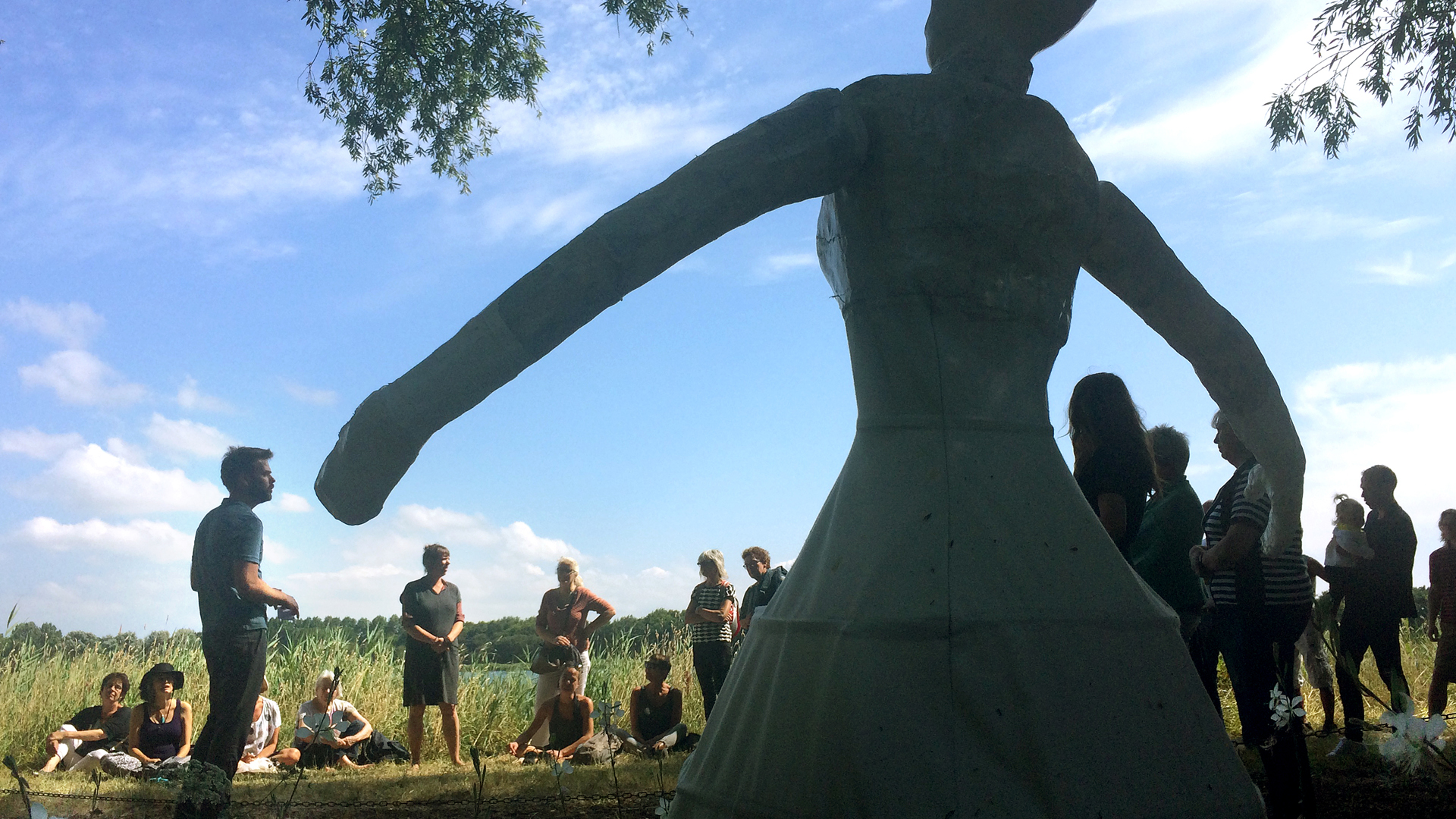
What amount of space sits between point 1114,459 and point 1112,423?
128 mm

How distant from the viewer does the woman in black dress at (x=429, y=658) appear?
18.9ft

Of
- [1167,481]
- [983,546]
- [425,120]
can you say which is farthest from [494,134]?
[983,546]

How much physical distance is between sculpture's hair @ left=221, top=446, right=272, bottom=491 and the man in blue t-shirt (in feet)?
0.43

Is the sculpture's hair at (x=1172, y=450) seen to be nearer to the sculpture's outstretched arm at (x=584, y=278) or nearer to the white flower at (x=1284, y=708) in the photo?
the white flower at (x=1284, y=708)

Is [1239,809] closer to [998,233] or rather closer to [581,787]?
[998,233]

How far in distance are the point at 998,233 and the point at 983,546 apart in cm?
52

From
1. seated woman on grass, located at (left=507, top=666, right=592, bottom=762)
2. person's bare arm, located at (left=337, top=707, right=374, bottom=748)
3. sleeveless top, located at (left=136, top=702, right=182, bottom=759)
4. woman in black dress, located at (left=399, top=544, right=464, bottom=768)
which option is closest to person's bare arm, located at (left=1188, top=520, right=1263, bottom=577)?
seated woman on grass, located at (left=507, top=666, right=592, bottom=762)

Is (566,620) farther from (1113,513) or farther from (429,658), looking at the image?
(1113,513)

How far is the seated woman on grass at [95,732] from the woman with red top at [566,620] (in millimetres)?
2414

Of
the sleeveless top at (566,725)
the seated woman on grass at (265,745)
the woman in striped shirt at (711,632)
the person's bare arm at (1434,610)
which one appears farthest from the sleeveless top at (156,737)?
the person's bare arm at (1434,610)

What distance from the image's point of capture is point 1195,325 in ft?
6.19

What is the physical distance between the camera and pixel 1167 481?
3410 millimetres

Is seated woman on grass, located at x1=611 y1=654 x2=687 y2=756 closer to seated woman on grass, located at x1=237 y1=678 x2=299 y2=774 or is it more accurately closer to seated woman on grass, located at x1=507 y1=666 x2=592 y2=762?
seated woman on grass, located at x1=507 y1=666 x2=592 y2=762

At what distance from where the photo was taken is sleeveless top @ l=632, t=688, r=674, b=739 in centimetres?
609
